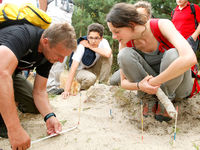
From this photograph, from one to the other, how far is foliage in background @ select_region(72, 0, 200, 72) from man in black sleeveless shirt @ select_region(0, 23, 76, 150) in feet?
11.8

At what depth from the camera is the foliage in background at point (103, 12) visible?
5261 mm

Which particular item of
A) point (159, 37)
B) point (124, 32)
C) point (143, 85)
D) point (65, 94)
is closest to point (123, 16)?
point (124, 32)

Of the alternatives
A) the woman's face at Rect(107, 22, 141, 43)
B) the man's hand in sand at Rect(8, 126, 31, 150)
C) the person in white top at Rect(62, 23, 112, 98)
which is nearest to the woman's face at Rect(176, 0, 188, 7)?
the person in white top at Rect(62, 23, 112, 98)

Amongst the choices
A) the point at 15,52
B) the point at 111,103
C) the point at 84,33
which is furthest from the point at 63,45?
the point at 84,33

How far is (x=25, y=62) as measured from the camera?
187cm

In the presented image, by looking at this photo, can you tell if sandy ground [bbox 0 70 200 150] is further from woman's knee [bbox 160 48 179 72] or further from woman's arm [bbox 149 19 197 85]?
woman's knee [bbox 160 48 179 72]

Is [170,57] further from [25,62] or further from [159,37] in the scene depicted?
[25,62]

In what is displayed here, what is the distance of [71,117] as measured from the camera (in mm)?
2375

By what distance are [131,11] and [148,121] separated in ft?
4.02

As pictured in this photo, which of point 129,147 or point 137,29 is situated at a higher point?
point 137,29

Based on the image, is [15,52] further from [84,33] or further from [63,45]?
[84,33]

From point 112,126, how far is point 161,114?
22.6 inches

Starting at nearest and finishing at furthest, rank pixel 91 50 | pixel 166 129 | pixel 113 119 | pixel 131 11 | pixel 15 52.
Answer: pixel 15 52 → pixel 131 11 → pixel 166 129 → pixel 113 119 → pixel 91 50

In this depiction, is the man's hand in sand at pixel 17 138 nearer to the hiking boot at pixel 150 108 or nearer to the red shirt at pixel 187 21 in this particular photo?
the hiking boot at pixel 150 108
